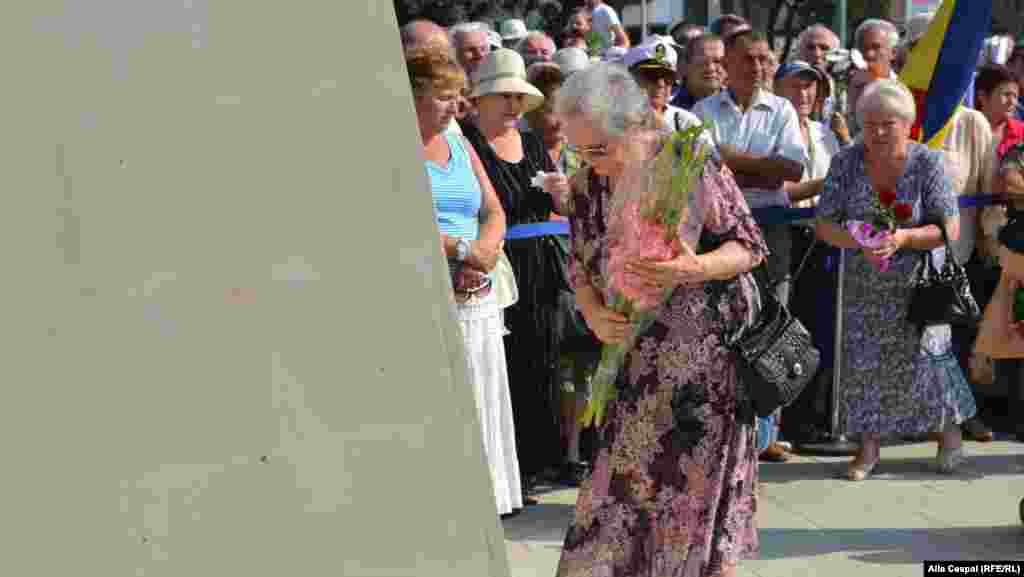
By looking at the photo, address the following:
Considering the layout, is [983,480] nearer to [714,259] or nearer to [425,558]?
[714,259]

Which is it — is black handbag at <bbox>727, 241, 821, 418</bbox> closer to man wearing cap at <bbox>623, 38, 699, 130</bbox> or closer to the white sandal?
man wearing cap at <bbox>623, 38, 699, 130</bbox>

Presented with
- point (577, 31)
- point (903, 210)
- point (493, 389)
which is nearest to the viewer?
point (493, 389)

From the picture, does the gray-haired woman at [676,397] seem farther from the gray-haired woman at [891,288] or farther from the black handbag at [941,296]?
the black handbag at [941,296]

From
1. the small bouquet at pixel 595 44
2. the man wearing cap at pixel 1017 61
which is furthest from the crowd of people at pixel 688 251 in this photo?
the man wearing cap at pixel 1017 61

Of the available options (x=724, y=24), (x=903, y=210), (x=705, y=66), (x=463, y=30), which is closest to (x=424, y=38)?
(x=903, y=210)

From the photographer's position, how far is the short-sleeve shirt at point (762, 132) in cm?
778

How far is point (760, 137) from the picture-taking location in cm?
779

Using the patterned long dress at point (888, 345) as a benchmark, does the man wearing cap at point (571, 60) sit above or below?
above

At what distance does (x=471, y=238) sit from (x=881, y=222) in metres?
2.08

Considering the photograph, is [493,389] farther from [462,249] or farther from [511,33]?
[511,33]

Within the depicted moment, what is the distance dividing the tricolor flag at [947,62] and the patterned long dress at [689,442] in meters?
4.06

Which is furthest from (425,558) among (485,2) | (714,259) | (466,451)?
(485,2)

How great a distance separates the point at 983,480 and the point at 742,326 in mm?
3280

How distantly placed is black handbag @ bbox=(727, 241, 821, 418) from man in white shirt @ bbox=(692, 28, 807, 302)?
3048mm
